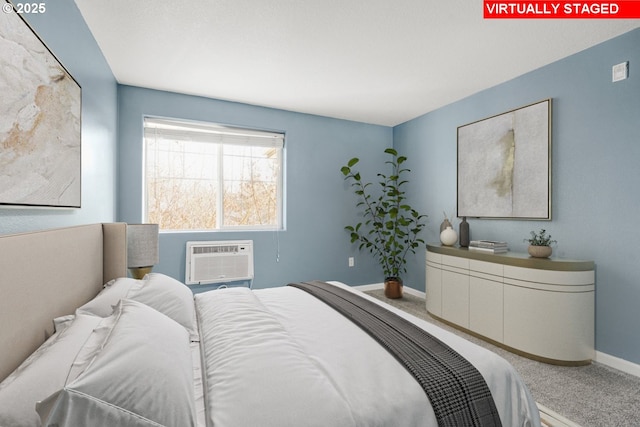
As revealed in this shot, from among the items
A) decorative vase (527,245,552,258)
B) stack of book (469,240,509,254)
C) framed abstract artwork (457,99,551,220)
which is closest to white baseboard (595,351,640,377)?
decorative vase (527,245,552,258)

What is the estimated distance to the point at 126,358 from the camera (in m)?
0.88

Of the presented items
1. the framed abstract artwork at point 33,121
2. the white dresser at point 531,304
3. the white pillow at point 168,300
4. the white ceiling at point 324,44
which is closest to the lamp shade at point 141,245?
the framed abstract artwork at point 33,121

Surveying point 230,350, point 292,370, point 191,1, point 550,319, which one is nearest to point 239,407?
point 292,370

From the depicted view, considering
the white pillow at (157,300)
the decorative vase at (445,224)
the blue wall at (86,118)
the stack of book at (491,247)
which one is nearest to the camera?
the blue wall at (86,118)

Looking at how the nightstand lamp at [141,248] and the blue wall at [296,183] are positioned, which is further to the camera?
the blue wall at [296,183]

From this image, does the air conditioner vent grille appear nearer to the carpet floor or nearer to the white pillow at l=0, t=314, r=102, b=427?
the white pillow at l=0, t=314, r=102, b=427

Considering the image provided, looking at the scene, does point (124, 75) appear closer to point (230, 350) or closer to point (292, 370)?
point (230, 350)

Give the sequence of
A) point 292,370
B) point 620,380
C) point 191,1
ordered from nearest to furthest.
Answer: point 292,370 → point 191,1 → point 620,380

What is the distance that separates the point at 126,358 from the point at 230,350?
1.36ft

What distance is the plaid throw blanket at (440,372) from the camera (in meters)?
1.07

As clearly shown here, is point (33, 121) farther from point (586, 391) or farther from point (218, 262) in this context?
point (586, 391)

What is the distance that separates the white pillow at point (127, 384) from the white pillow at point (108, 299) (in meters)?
0.43

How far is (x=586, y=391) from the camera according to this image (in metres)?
2.00

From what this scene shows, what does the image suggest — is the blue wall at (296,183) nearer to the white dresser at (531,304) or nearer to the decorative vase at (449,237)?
the decorative vase at (449,237)
